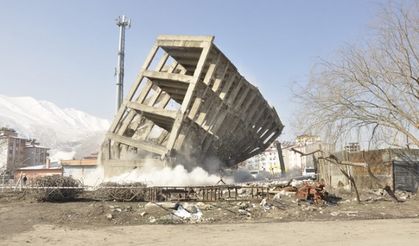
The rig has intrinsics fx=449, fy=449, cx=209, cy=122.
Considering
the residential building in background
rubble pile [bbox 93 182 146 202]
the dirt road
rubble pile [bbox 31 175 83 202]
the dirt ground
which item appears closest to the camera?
the dirt road

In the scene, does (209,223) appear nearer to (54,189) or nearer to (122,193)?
(122,193)

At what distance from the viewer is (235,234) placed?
33.9 ft

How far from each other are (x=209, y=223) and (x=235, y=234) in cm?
210

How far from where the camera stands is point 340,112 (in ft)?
59.7

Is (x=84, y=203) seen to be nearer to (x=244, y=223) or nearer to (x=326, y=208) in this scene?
(x=244, y=223)

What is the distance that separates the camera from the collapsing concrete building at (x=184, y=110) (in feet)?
66.2

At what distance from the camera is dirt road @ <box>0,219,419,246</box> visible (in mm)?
9211

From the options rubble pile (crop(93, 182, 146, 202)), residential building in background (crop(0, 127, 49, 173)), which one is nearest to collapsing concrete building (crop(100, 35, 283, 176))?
rubble pile (crop(93, 182, 146, 202))

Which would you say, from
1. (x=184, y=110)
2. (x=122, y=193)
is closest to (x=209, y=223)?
(x=122, y=193)

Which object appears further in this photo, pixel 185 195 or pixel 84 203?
pixel 185 195

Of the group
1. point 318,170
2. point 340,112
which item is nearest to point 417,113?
point 340,112

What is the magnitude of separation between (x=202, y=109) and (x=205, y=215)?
27.9ft

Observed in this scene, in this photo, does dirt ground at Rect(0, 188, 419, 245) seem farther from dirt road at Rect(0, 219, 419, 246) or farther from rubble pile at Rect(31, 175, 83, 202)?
rubble pile at Rect(31, 175, 83, 202)

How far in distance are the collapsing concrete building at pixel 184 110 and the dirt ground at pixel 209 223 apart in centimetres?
602
